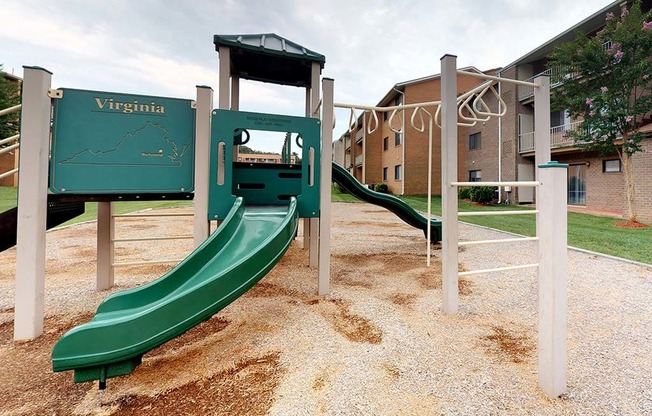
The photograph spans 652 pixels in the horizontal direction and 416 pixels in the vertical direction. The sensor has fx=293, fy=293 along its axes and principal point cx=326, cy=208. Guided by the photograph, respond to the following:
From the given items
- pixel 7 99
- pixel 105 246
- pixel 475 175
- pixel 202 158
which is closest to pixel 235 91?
pixel 202 158

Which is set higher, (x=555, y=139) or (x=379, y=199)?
(x=555, y=139)

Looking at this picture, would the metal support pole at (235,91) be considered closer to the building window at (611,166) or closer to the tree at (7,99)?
the building window at (611,166)

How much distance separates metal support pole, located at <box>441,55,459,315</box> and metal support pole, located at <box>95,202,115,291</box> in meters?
3.46

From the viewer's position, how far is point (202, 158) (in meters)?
2.60

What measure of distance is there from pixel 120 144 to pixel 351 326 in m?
2.43

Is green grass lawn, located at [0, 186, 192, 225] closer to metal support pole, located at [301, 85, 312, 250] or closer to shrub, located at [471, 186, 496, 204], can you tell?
metal support pole, located at [301, 85, 312, 250]

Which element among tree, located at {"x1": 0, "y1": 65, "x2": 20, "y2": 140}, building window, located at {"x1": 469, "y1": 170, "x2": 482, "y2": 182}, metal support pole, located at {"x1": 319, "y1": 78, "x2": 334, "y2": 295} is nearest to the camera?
metal support pole, located at {"x1": 319, "y1": 78, "x2": 334, "y2": 295}

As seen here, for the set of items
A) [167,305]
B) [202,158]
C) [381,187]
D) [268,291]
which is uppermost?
[381,187]

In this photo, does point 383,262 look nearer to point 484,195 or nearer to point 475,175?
point 484,195

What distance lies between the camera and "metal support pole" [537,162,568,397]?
4.98ft

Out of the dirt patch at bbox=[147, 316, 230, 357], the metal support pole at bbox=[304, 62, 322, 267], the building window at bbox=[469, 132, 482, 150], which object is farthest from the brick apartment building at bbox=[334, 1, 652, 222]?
the dirt patch at bbox=[147, 316, 230, 357]

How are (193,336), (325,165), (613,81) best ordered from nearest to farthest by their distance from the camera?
(193,336), (325,165), (613,81)

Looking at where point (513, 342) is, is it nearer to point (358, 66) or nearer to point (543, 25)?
point (358, 66)

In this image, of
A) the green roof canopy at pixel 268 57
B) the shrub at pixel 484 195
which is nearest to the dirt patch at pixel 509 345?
the green roof canopy at pixel 268 57
